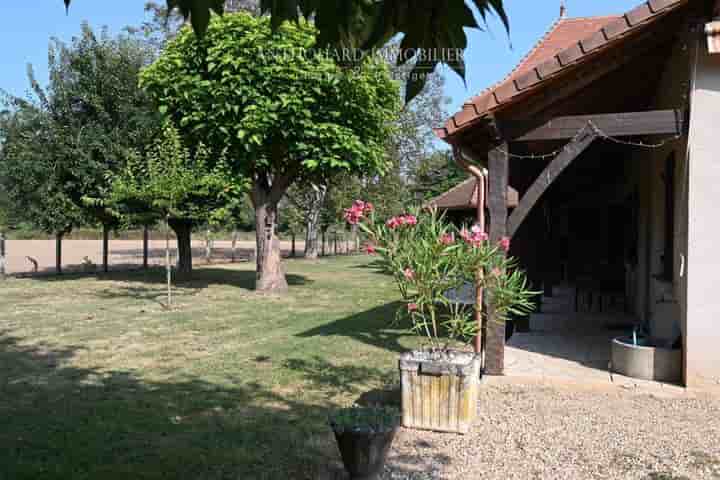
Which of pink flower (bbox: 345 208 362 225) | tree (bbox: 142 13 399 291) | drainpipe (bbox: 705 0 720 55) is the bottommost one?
pink flower (bbox: 345 208 362 225)

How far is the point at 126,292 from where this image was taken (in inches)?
594

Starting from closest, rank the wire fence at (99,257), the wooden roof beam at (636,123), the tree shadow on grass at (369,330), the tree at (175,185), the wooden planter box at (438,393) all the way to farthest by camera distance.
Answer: the wooden planter box at (438,393) → the wooden roof beam at (636,123) → the tree shadow on grass at (369,330) → the tree at (175,185) → the wire fence at (99,257)

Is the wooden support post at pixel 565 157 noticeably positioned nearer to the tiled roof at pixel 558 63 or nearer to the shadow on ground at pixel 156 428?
the tiled roof at pixel 558 63

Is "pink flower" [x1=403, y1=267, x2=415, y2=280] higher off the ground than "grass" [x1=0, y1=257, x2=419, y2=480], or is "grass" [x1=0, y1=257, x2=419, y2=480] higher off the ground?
"pink flower" [x1=403, y1=267, x2=415, y2=280]

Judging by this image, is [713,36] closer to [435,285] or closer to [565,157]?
[565,157]

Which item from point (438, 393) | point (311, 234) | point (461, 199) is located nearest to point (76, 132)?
point (461, 199)

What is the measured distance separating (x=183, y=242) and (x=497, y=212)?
13547 millimetres

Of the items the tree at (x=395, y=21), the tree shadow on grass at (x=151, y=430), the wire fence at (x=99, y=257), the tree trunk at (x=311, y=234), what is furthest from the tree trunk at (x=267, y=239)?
the tree trunk at (x=311, y=234)

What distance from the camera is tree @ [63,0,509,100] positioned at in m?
1.59

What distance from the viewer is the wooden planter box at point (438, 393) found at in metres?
4.89

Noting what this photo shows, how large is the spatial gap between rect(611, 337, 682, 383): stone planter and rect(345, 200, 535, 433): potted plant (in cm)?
147

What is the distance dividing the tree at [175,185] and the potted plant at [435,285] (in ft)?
22.9

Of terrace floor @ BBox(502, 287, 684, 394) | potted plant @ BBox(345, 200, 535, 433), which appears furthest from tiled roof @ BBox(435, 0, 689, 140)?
terrace floor @ BBox(502, 287, 684, 394)

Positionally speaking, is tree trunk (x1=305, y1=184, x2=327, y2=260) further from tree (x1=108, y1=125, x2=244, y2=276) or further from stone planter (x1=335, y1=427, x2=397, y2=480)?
stone planter (x1=335, y1=427, x2=397, y2=480)
